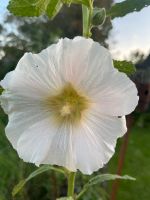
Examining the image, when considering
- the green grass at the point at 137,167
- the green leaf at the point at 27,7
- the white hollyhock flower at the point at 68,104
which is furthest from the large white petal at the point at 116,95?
the green grass at the point at 137,167

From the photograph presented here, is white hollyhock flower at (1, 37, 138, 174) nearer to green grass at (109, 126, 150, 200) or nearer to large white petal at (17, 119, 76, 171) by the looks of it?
large white petal at (17, 119, 76, 171)

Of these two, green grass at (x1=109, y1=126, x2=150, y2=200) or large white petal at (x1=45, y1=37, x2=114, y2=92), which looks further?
green grass at (x1=109, y1=126, x2=150, y2=200)

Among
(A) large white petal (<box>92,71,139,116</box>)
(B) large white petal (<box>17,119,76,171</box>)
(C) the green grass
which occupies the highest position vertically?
(A) large white petal (<box>92,71,139,116</box>)

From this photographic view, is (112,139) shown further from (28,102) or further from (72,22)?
(72,22)

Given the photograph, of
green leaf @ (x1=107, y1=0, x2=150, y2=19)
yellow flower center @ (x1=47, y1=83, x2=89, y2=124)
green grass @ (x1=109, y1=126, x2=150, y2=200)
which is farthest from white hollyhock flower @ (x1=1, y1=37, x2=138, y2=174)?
Answer: green grass @ (x1=109, y1=126, x2=150, y2=200)

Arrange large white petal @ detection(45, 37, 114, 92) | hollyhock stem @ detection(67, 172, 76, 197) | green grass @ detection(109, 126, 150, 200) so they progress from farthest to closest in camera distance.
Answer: green grass @ detection(109, 126, 150, 200), hollyhock stem @ detection(67, 172, 76, 197), large white petal @ detection(45, 37, 114, 92)

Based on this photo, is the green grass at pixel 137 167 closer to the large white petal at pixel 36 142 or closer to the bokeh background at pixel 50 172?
the bokeh background at pixel 50 172

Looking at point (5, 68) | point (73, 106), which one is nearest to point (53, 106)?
point (73, 106)
